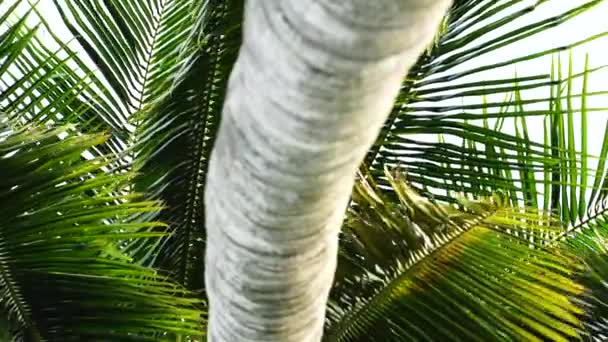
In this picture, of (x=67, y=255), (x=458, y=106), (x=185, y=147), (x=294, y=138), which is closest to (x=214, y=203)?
(x=294, y=138)

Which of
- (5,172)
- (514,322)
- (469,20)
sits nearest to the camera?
(5,172)

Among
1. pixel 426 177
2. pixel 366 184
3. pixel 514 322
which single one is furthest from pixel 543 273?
pixel 426 177

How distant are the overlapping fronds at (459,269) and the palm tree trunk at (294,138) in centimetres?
51

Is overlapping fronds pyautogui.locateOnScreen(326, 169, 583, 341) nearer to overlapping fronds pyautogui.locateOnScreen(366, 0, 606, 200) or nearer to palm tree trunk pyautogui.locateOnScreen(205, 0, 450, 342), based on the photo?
overlapping fronds pyautogui.locateOnScreen(366, 0, 606, 200)

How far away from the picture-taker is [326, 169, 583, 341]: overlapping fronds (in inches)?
47.2

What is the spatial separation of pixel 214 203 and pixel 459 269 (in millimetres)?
632

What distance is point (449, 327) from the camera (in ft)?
4.09

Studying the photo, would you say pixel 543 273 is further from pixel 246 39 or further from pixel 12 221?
pixel 246 39

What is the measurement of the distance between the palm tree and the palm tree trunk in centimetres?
1

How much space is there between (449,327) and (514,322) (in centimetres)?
8

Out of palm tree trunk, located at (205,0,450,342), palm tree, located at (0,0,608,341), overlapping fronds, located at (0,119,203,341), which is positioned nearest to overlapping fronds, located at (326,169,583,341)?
palm tree, located at (0,0,608,341)

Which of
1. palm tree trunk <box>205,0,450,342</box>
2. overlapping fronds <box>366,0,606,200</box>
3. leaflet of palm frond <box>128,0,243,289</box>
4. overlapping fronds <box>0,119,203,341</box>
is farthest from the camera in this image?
overlapping fronds <box>366,0,606,200</box>

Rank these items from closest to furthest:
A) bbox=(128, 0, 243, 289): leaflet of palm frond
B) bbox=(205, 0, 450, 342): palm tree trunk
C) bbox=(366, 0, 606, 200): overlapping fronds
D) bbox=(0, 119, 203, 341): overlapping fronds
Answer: bbox=(205, 0, 450, 342): palm tree trunk
bbox=(0, 119, 203, 341): overlapping fronds
bbox=(128, 0, 243, 289): leaflet of palm frond
bbox=(366, 0, 606, 200): overlapping fronds

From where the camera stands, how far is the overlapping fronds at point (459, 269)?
1.20 metres
